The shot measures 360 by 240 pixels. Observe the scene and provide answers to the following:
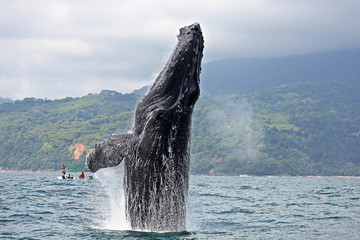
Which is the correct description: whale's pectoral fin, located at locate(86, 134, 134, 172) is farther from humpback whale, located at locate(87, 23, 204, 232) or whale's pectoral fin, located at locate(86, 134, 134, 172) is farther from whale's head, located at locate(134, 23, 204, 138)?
whale's head, located at locate(134, 23, 204, 138)

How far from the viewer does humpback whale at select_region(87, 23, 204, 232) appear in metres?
8.50

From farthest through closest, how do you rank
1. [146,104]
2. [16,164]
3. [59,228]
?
1. [16,164]
2. [59,228]
3. [146,104]

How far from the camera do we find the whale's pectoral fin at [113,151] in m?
8.83

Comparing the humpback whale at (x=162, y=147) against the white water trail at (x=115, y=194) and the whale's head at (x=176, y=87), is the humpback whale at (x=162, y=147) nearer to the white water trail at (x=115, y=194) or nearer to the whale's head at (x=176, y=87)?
the whale's head at (x=176, y=87)

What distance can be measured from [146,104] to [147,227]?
230 cm

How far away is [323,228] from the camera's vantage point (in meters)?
12.0

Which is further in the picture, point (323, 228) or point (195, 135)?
point (195, 135)

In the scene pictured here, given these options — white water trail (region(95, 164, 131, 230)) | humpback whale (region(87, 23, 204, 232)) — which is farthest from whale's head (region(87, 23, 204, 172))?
white water trail (region(95, 164, 131, 230))

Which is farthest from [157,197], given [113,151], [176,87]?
[176,87]

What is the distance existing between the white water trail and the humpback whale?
1.09ft

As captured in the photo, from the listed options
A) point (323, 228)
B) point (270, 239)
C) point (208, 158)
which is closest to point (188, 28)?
point (270, 239)

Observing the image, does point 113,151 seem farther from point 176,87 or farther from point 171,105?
point 176,87

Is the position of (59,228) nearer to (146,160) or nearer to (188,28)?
(146,160)

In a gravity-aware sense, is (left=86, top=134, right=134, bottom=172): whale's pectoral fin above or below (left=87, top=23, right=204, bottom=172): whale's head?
below
